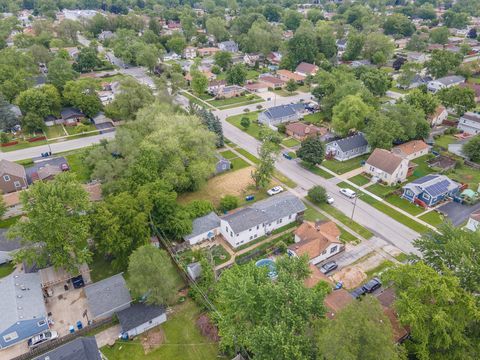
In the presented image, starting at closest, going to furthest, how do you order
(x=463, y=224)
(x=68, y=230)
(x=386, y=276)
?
(x=386, y=276), (x=68, y=230), (x=463, y=224)

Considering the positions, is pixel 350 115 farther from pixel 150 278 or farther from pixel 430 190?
pixel 150 278

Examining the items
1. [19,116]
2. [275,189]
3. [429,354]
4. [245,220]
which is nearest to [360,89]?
[275,189]

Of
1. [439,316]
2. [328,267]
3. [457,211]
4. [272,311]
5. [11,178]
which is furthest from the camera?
[11,178]

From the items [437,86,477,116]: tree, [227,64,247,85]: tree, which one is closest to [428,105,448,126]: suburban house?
[437,86,477,116]: tree

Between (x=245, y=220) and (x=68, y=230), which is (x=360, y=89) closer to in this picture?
(x=245, y=220)

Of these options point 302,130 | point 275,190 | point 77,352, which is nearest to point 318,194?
point 275,190

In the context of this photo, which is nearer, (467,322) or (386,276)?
(467,322)

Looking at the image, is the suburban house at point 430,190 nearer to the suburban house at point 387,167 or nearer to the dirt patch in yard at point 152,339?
the suburban house at point 387,167
